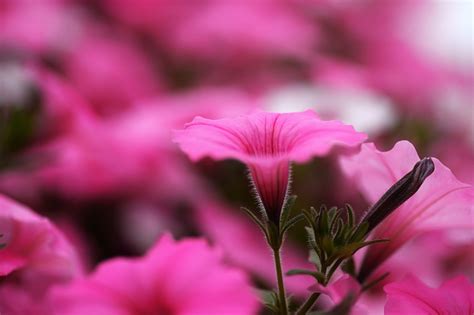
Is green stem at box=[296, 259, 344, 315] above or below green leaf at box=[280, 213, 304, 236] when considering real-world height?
below

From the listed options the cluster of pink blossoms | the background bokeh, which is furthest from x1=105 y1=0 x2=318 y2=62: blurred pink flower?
the cluster of pink blossoms

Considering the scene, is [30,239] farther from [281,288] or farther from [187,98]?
[187,98]

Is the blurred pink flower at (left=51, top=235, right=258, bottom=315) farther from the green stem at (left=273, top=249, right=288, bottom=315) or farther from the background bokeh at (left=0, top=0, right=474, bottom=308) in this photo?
the background bokeh at (left=0, top=0, right=474, bottom=308)

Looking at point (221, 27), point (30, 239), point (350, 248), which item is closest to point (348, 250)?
point (350, 248)

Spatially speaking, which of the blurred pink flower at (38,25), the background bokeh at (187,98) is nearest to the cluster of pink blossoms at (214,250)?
the background bokeh at (187,98)

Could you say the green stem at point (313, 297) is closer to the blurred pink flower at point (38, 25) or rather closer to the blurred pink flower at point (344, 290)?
the blurred pink flower at point (344, 290)

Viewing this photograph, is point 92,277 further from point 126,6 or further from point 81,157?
point 126,6
